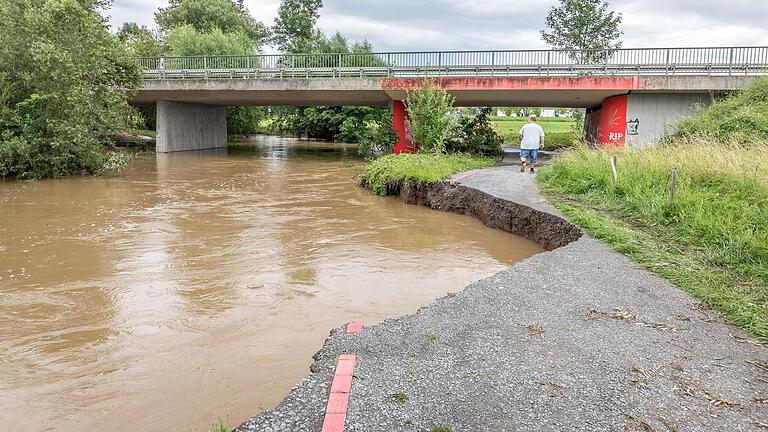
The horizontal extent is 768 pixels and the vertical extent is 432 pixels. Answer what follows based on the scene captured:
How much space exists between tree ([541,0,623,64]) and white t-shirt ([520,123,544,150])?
20479mm

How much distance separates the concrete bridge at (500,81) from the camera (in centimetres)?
2197

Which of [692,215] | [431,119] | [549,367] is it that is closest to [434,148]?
[431,119]

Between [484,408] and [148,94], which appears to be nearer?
[484,408]

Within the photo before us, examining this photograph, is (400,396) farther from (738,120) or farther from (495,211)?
(738,120)

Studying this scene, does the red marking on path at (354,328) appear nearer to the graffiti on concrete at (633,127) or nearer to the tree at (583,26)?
the graffiti on concrete at (633,127)

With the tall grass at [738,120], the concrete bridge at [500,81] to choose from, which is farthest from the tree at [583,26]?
the tall grass at [738,120]

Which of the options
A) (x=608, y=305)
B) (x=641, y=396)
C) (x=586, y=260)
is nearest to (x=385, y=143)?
(x=586, y=260)

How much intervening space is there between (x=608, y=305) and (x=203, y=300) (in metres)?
4.54

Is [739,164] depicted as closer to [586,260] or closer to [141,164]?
[586,260]

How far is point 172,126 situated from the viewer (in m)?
33.6

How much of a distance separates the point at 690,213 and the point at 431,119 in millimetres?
13184

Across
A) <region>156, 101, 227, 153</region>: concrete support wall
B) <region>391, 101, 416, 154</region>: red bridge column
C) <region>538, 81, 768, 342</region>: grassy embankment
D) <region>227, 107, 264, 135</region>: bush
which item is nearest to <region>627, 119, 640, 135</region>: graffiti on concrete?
<region>538, 81, 768, 342</region>: grassy embankment

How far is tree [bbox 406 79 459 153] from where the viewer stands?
2062 centimetres

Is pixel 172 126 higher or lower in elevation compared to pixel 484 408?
higher
